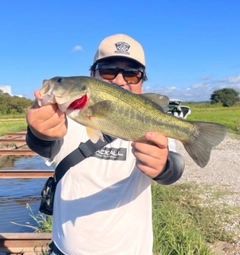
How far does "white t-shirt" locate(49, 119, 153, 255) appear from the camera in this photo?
8.45ft

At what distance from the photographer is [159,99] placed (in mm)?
2586

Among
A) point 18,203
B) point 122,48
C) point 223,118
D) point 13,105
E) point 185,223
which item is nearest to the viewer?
point 122,48

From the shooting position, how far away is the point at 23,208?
341 inches

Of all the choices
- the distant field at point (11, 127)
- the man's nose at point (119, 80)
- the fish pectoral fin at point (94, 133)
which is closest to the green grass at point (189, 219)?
the man's nose at point (119, 80)

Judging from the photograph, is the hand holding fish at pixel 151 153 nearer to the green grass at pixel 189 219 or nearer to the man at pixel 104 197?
the man at pixel 104 197

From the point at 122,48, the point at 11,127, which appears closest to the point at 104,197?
the point at 122,48

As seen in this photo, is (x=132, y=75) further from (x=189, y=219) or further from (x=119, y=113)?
(x=189, y=219)

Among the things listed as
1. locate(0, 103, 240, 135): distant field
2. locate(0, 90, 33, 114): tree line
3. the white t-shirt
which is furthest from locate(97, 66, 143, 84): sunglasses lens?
locate(0, 90, 33, 114): tree line

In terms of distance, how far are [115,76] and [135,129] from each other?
2.72 ft

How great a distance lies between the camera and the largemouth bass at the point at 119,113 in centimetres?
226

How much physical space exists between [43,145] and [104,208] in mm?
611

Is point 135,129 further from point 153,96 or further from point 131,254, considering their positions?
point 131,254

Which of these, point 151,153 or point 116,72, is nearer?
point 151,153

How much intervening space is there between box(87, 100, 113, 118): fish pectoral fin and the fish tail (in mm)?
668
